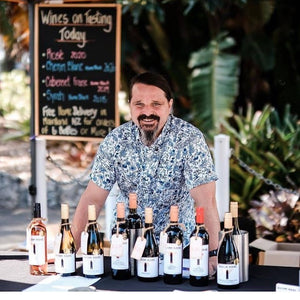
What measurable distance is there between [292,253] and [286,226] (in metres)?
0.79

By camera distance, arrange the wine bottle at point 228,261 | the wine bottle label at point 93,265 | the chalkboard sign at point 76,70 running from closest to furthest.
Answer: the wine bottle at point 228,261 → the wine bottle label at point 93,265 → the chalkboard sign at point 76,70

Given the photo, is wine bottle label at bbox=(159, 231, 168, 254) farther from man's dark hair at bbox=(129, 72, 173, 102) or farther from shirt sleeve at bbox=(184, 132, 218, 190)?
man's dark hair at bbox=(129, 72, 173, 102)

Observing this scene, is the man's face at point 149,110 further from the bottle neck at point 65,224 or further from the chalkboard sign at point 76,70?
the chalkboard sign at point 76,70

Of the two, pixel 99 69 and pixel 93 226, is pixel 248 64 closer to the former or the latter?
pixel 99 69

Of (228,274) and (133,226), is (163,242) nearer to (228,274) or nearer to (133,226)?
(133,226)

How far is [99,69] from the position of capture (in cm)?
617

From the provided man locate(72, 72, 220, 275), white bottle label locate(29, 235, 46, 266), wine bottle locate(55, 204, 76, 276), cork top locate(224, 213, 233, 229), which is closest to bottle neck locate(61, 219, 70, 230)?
wine bottle locate(55, 204, 76, 276)

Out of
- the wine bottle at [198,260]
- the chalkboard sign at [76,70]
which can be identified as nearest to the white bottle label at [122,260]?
the wine bottle at [198,260]

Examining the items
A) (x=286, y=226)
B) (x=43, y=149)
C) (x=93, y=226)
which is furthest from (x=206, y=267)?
(x=43, y=149)

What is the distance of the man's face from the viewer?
3.85 metres

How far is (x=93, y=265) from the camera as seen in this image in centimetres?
339

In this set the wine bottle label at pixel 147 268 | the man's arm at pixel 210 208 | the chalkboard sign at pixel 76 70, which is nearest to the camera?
the wine bottle label at pixel 147 268

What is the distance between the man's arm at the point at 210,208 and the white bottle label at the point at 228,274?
0.41m

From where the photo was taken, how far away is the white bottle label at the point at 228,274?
317cm
